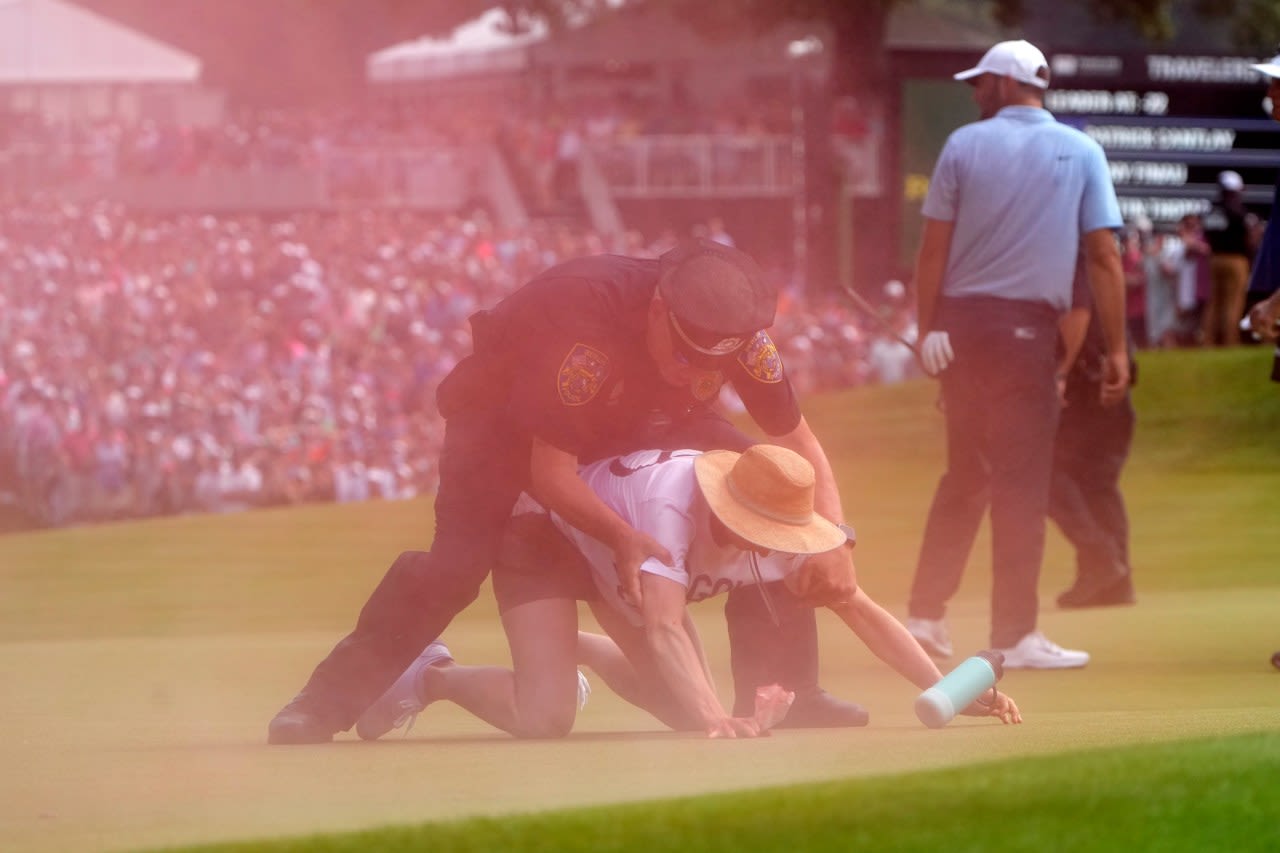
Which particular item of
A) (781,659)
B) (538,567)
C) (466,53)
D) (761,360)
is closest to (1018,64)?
(761,360)

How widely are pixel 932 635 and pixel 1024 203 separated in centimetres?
157

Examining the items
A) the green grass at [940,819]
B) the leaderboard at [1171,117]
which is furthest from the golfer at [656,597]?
the leaderboard at [1171,117]

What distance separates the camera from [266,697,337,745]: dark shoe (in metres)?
5.70

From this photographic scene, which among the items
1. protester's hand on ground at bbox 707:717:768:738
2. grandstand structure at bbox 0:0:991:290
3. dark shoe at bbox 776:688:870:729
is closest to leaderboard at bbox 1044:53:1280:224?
grandstand structure at bbox 0:0:991:290

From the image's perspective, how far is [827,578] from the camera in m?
5.29

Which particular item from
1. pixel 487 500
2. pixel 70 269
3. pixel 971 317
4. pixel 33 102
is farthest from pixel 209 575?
pixel 33 102

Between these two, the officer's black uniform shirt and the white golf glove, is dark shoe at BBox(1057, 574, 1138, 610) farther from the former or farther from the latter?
the officer's black uniform shirt

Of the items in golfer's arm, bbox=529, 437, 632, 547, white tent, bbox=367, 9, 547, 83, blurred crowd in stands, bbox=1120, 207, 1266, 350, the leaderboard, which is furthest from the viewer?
white tent, bbox=367, 9, 547, 83

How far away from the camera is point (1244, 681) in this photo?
6.80 metres

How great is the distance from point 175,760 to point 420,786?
38.0 inches

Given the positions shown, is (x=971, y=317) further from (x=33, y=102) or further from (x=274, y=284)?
(x=33, y=102)

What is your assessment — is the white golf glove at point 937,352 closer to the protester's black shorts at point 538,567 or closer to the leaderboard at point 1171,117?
the protester's black shorts at point 538,567

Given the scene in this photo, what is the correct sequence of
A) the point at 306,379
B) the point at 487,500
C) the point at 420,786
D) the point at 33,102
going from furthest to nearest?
the point at 33,102 < the point at 306,379 < the point at 487,500 < the point at 420,786

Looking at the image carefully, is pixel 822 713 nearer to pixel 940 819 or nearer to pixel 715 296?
pixel 715 296
